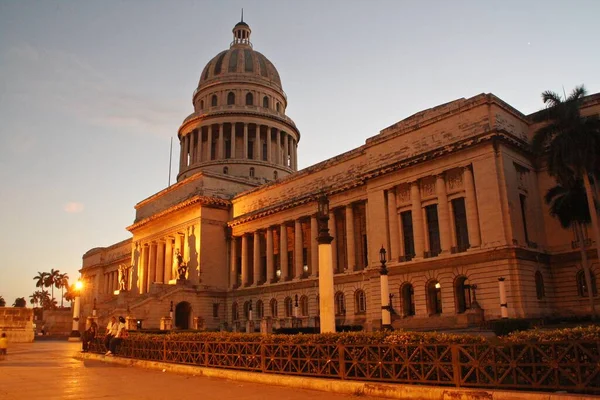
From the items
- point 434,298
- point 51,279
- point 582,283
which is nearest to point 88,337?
point 434,298

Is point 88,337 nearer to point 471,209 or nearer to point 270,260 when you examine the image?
point 471,209

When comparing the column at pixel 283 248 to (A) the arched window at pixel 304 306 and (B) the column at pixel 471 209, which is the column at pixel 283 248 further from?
Result: (B) the column at pixel 471 209

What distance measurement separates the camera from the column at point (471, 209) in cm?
3438

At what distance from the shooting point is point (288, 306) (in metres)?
51.5

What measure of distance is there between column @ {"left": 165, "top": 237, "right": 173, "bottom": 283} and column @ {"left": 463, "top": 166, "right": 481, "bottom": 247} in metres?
40.9

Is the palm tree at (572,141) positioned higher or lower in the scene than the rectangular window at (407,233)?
higher

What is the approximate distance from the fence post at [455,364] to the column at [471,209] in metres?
24.2

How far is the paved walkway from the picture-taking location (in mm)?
12500

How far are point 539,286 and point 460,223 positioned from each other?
679cm

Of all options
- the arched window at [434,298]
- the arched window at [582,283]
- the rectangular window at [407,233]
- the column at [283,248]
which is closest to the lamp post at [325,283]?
the arched window at [434,298]

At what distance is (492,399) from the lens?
33.6 ft

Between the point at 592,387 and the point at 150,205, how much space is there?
68.7 metres

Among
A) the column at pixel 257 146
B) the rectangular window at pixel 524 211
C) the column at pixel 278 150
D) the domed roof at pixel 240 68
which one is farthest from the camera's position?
the domed roof at pixel 240 68

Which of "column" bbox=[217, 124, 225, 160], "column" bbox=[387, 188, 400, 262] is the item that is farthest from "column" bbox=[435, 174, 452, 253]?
"column" bbox=[217, 124, 225, 160]
